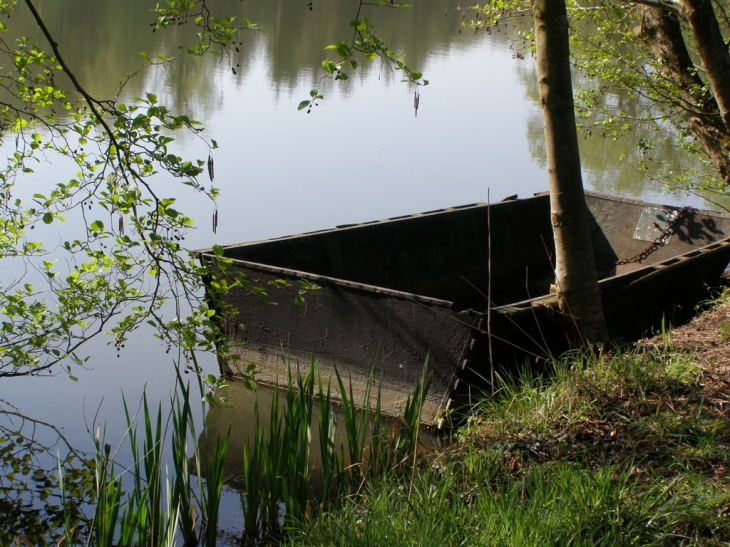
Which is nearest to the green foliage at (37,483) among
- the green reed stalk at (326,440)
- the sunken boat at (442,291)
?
the sunken boat at (442,291)

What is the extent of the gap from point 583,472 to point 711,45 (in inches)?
167

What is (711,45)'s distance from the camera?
627 cm

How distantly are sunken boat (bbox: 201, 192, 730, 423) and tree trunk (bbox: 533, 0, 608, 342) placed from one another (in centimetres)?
27

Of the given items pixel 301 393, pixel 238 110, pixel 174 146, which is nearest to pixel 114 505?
pixel 301 393

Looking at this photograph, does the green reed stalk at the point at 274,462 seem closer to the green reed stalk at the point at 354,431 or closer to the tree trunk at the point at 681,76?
the green reed stalk at the point at 354,431

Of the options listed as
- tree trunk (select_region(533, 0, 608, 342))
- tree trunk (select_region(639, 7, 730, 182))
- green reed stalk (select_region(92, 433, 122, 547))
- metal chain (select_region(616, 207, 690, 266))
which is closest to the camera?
green reed stalk (select_region(92, 433, 122, 547))

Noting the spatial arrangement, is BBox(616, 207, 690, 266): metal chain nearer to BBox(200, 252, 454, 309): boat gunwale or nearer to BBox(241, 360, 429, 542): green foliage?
BBox(200, 252, 454, 309): boat gunwale

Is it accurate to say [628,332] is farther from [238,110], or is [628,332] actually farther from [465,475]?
[238,110]

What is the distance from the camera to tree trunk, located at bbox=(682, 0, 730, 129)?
613 cm

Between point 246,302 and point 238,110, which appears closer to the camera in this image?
point 246,302

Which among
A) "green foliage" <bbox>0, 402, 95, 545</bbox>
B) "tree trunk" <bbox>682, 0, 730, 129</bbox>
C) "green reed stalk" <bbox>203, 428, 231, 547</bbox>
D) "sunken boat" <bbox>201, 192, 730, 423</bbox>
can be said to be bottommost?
"green foliage" <bbox>0, 402, 95, 545</bbox>

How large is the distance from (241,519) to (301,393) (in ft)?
4.06

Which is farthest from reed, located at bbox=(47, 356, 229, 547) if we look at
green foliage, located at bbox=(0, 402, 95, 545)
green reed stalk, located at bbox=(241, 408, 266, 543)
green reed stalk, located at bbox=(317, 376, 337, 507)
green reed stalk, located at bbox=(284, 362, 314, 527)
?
green foliage, located at bbox=(0, 402, 95, 545)

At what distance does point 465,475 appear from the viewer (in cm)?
377
